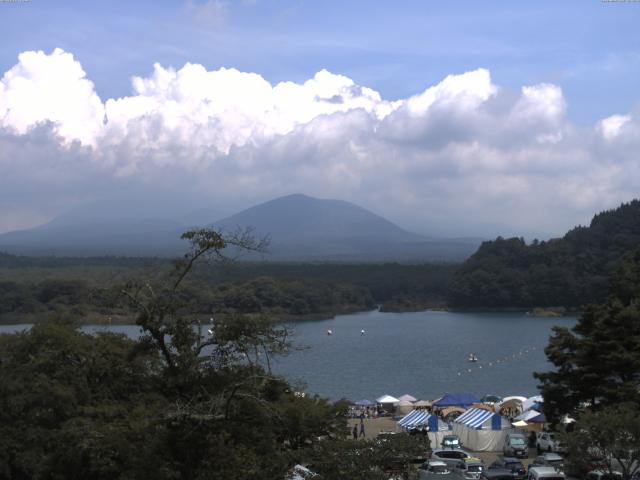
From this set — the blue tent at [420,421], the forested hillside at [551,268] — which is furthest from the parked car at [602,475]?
the forested hillside at [551,268]

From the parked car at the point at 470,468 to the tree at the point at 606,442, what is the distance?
336 centimetres

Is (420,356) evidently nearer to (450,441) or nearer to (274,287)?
(274,287)

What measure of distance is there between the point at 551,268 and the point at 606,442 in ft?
181

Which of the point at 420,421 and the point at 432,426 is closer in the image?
the point at 432,426

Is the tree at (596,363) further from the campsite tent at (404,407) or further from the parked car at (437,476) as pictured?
the campsite tent at (404,407)

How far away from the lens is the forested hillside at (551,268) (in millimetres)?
60375

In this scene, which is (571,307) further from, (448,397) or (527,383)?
(448,397)

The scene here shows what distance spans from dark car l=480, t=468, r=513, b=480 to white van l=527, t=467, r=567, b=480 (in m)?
0.30

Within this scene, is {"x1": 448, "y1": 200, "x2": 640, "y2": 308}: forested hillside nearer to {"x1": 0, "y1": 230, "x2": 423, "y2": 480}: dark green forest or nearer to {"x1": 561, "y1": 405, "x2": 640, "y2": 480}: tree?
{"x1": 561, "y1": 405, "x2": 640, "y2": 480}: tree

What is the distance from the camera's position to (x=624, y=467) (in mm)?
9359

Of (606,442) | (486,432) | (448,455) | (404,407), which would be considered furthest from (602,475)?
(404,407)

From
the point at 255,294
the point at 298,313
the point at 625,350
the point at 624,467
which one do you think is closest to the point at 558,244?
the point at 298,313

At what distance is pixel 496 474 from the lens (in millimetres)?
12102

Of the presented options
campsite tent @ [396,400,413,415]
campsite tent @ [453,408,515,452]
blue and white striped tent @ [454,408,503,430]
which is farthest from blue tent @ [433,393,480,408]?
campsite tent @ [453,408,515,452]
